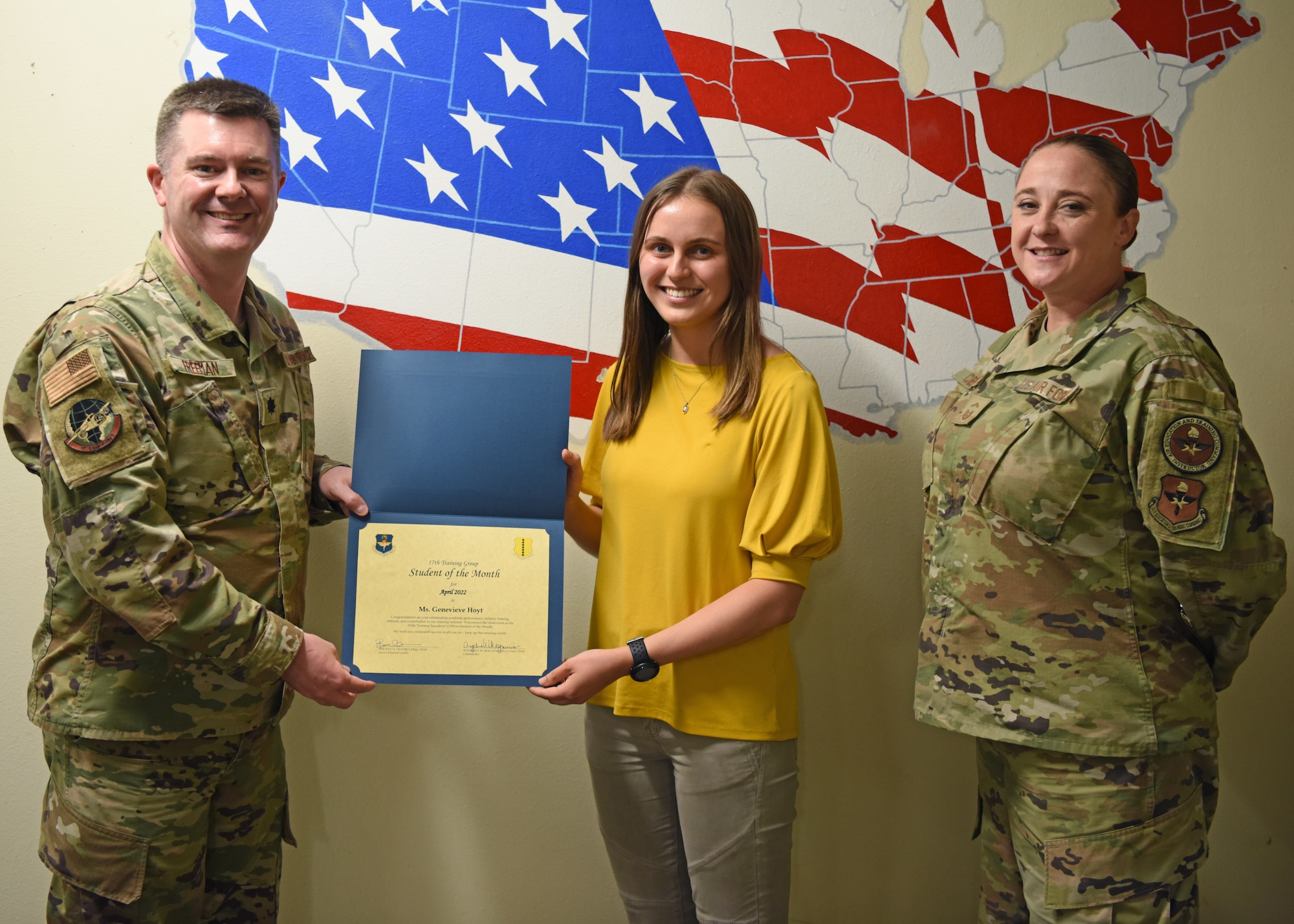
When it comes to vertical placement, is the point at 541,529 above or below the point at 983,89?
below

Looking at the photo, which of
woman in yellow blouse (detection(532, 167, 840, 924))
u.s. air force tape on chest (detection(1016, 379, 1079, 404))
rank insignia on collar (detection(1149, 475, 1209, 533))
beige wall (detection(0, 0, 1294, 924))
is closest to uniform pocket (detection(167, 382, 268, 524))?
beige wall (detection(0, 0, 1294, 924))

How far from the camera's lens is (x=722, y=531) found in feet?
4.67

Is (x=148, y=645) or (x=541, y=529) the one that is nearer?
(x=148, y=645)

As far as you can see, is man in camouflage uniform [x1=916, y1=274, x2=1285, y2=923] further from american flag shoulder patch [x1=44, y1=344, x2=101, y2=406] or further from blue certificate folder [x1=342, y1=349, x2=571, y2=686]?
american flag shoulder patch [x1=44, y1=344, x2=101, y2=406]

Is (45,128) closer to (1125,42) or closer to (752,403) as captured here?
(752,403)

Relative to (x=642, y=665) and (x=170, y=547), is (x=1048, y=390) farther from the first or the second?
(x=170, y=547)

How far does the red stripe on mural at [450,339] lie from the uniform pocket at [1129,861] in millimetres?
988

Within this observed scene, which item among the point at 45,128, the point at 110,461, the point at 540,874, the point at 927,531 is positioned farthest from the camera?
the point at 540,874

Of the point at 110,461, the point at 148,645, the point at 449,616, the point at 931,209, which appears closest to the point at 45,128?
the point at 110,461

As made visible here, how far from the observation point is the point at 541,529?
151 cm

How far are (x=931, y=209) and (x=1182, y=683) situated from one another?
1.11 meters

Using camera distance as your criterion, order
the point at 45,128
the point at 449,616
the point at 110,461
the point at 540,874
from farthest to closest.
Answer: the point at 540,874
the point at 45,128
the point at 449,616
the point at 110,461

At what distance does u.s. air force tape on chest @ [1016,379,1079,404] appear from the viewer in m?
1.34

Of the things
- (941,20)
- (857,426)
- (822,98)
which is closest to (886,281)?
(857,426)
